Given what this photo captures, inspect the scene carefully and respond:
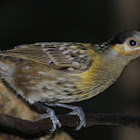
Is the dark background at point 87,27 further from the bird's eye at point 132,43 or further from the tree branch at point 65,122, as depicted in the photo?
the tree branch at point 65,122

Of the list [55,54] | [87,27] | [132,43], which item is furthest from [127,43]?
[87,27]

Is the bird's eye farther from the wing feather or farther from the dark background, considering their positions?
the dark background

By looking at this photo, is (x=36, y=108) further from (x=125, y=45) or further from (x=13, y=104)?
(x=125, y=45)

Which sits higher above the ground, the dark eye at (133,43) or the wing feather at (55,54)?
the dark eye at (133,43)

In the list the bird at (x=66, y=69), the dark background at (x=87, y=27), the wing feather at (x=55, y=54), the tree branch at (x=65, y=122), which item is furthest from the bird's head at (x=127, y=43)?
the dark background at (x=87, y=27)

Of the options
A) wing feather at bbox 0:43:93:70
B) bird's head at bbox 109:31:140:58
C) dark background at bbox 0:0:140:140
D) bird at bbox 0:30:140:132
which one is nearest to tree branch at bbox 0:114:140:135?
bird at bbox 0:30:140:132

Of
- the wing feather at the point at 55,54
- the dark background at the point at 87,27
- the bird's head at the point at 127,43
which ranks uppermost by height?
the bird's head at the point at 127,43

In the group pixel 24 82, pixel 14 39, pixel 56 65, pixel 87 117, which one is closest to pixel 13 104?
pixel 24 82
